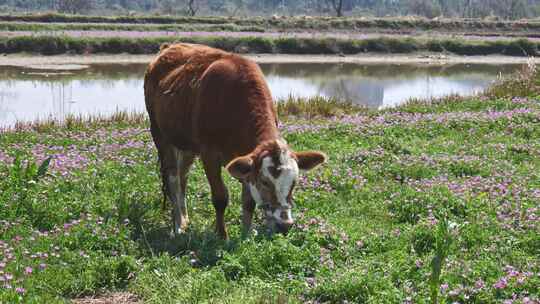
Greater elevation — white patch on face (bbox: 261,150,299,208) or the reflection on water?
white patch on face (bbox: 261,150,299,208)

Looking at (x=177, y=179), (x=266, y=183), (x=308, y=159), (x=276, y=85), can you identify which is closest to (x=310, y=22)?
(x=276, y=85)

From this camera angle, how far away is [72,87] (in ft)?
92.0

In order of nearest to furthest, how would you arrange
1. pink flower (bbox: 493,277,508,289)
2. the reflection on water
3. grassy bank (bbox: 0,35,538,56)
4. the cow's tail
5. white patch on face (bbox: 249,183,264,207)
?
pink flower (bbox: 493,277,508,289) < white patch on face (bbox: 249,183,264,207) < the cow's tail < the reflection on water < grassy bank (bbox: 0,35,538,56)

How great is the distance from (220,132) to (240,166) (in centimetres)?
104

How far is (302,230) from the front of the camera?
319 inches

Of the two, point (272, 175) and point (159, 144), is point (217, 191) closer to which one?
point (272, 175)

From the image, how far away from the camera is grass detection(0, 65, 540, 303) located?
6543 mm

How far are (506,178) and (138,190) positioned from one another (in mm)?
5550

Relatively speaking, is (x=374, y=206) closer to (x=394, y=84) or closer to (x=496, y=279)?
(x=496, y=279)

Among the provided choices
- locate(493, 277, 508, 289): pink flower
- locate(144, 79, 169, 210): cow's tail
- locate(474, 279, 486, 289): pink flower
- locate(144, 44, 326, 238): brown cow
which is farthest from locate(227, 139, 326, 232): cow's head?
locate(144, 79, 169, 210): cow's tail

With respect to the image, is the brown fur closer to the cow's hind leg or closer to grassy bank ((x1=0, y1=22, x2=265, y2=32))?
the cow's hind leg

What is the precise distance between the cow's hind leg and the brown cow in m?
0.01

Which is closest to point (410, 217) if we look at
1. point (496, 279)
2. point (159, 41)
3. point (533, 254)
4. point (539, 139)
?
point (533, 254)

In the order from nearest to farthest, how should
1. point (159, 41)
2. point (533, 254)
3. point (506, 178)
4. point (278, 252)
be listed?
point (278, 252), point (533, 254), point (506, 178), point (159, 41)
